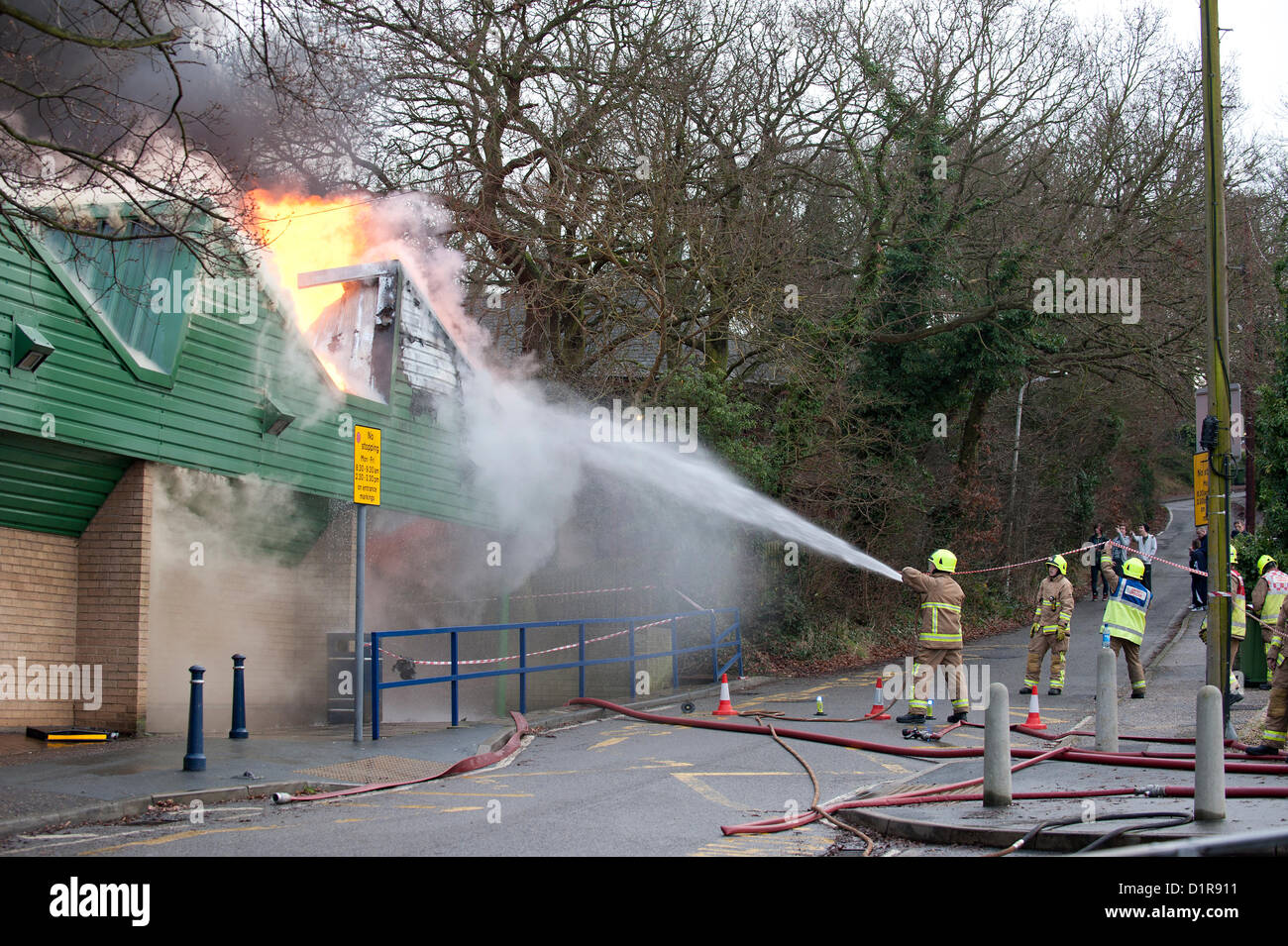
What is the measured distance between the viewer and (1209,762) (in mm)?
6086

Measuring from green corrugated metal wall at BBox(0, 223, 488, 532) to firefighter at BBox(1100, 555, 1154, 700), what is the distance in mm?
9001

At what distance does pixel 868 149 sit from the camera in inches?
926

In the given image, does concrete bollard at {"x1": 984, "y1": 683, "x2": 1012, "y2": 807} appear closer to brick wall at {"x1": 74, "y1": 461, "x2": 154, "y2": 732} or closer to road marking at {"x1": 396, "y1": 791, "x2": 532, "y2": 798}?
road marking at {"x1": 396, "y1": 791, "x2": 532, "y2": 798}

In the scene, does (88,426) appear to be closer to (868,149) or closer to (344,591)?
(344,591)

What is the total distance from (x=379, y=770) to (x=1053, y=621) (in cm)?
884

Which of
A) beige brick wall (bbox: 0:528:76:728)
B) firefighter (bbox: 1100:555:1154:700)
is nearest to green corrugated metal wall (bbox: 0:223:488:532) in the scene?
beige brick wall (bbox: 0:528:76:728)

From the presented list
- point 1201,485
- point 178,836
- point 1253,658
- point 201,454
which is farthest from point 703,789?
point 1253,658

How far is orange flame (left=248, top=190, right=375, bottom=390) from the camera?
13.7 m

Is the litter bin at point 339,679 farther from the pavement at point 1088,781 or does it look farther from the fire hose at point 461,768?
the pavement at point 1088,781

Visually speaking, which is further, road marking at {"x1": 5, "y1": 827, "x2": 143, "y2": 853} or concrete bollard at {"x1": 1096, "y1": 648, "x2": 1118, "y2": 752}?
concrete bollard at {"x1": 1096, "y1": 648, "x2": 1118, "y2": 752}

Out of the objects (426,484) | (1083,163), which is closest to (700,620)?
(426,484)

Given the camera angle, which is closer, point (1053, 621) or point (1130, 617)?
point (1130, 617)

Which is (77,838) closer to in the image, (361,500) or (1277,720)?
(361,500)

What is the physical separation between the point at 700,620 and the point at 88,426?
33.7 ft
